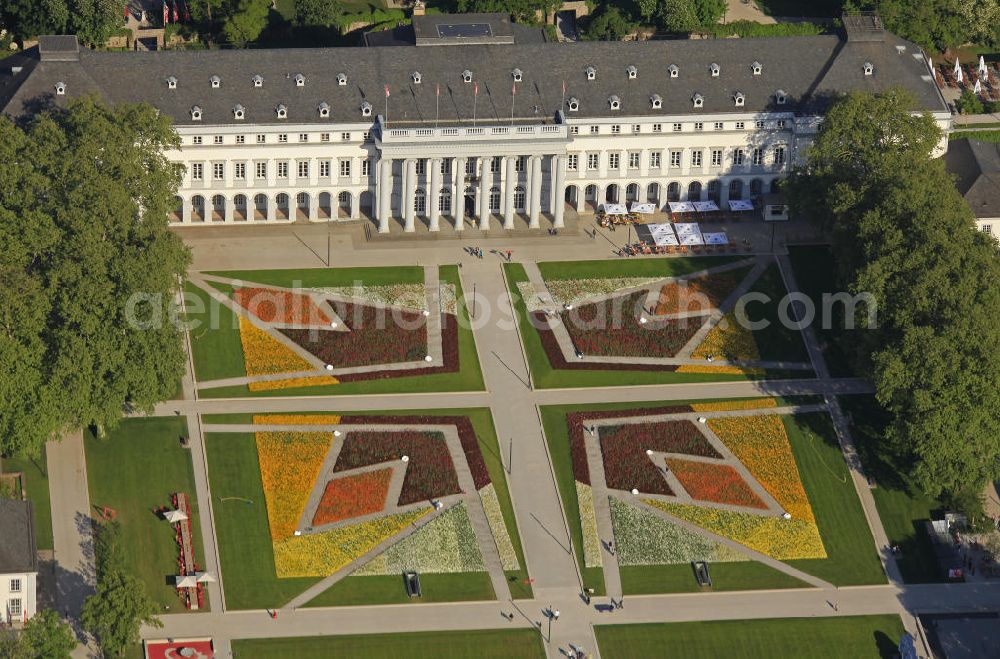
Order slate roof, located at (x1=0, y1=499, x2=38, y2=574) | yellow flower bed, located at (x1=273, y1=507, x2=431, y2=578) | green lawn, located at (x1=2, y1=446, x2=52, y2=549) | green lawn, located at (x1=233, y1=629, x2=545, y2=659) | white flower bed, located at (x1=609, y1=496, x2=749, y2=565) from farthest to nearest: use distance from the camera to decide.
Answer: white flower bed, located at (x1=609, y1=496, x2=749, y2=565)
green lawn, located at (x1=2, y1=446, x2=52, y2=549)
yellow flower bed, located at (x1=273, y1=507, x2=431, y2=578)
green lawn, located at (x1=233, y1=629, x2=545, y2=659)
slate roof, located at (x1=0, y1=499, x2=38, y2=574)

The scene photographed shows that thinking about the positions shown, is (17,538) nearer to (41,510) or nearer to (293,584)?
(41,510)

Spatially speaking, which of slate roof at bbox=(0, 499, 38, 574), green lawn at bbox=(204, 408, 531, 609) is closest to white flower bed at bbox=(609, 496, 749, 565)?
green lawn at bbox=(204, 408, 531, 609)

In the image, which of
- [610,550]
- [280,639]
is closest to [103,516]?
[280,639]

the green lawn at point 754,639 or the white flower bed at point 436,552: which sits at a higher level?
the white flower bed at point 436,552

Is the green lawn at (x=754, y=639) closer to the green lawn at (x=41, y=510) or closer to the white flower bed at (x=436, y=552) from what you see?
the white flower bed at (x=436, y=552)

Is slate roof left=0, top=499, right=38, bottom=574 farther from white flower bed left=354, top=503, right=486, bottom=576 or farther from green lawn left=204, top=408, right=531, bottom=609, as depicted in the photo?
white flower bed left=354, top=503, right=486, bottom=576

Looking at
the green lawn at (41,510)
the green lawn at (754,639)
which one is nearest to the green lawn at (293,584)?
the green lawn at (754,639)
